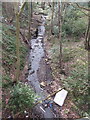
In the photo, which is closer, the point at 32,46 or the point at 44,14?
the point at 32,46

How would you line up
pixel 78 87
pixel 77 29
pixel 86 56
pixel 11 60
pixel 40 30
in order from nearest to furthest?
pixel 78 87
pixel 11 60
pixel 86 56
pixel 77 29
pixel 40 30

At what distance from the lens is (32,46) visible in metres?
18.9

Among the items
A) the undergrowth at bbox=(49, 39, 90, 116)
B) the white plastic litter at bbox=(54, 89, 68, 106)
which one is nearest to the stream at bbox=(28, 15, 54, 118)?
the white plastic litter at bbox=(54, 89, 68, 106)

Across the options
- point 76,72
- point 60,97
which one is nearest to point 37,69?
point 76,72

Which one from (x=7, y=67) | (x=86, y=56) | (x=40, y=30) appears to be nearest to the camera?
(x=7, y=67)

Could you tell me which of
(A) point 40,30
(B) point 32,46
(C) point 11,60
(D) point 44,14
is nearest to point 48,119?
(C) point 11,60

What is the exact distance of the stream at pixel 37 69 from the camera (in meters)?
8.79

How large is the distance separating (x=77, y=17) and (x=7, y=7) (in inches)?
360

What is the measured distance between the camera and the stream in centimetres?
879

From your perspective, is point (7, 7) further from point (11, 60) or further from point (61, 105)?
point (61, 105)

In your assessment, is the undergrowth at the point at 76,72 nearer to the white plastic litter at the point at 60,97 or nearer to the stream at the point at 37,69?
the white plastic litter at the point at 60,97

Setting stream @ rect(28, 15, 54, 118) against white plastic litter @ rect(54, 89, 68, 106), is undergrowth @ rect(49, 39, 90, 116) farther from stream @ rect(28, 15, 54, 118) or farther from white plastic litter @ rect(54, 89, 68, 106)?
stream @ rect(28, 15, 54, 118)

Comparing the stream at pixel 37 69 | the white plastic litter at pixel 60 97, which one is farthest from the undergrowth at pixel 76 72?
the stream at pixel 37 69

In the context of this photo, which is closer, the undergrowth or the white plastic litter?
the white plastic litter
